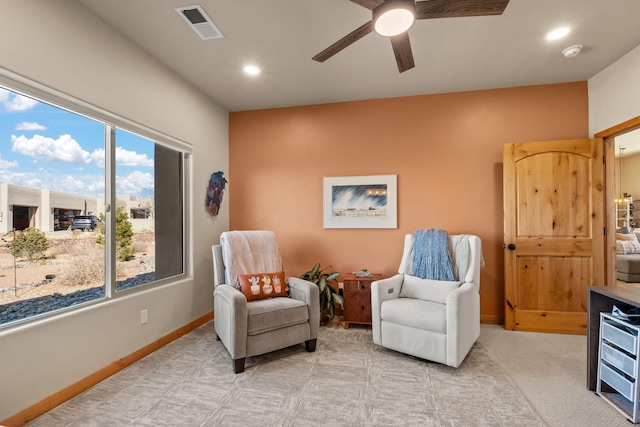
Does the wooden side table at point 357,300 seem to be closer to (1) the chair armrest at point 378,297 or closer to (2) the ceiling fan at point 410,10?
(1) the chair armrest at point 378,297

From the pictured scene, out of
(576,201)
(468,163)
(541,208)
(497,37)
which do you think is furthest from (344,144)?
(576,201)

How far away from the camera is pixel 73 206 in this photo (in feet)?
7.18

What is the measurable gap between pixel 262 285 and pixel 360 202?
157 cm

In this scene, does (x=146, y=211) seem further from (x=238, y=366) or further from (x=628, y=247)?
(x=628, y=247)

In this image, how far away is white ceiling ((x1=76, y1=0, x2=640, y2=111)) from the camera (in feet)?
7.14

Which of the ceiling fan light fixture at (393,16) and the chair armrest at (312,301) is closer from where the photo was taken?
the ceiling fan light fixture at (393,16)

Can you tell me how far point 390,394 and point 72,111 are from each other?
115 inches

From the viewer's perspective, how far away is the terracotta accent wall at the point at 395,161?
135 inches

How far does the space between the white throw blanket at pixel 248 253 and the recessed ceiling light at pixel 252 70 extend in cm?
162

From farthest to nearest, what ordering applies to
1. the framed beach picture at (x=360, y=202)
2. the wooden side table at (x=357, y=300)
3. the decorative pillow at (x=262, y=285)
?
the framed beach picture at (x=360, y=202) → the wooden side table at (x=357, y=300) → the decorative pillow at (x=262, y=285)

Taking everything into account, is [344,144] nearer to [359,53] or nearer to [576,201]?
[359,53]

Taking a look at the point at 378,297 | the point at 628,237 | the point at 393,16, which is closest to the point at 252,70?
the point at 393,16

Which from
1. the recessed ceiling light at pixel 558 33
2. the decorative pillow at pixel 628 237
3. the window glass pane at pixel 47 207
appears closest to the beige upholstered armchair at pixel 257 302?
the window glass pane at pixel 47 207

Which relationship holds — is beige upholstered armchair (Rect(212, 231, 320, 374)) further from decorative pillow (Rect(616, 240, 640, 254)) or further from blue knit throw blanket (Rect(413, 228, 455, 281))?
decorative pillow (Rect(616, 240, 640, 254))
